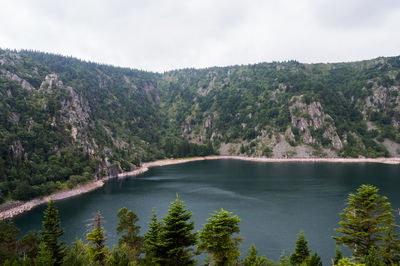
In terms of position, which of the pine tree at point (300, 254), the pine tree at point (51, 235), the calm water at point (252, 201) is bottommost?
the calm water at point (252, 201)

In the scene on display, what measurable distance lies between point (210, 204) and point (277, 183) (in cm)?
4596

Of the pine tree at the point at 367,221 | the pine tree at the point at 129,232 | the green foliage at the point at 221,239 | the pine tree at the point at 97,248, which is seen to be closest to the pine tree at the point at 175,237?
the green foliage at the point at 221,239

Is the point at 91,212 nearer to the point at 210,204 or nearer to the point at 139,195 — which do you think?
the point at 139,195

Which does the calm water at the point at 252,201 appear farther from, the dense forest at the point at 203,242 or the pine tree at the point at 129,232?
the dense forest at the point at 203,242

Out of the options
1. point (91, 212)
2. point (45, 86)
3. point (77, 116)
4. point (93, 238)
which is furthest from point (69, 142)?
point (93, 238)

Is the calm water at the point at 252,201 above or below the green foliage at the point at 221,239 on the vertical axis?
below

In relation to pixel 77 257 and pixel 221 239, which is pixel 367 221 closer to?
pixel 221 239

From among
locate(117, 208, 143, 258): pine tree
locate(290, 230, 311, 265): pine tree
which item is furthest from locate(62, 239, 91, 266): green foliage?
locate(290, 230, 311, 265): pine tree

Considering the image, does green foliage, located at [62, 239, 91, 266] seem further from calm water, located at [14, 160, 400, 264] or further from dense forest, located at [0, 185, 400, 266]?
calm water, located at [14, 160, 400, 264]

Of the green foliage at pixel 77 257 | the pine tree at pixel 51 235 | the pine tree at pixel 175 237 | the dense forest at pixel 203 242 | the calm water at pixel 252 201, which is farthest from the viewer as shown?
the calm water at pixel 252 201

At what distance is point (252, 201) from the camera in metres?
97.7

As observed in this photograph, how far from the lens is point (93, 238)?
4009cm

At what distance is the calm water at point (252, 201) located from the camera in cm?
6706

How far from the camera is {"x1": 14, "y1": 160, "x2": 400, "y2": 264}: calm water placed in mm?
67062
